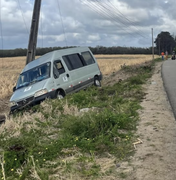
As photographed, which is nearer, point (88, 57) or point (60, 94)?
point (60, 94)

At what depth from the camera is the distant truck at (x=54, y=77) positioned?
10328 mm

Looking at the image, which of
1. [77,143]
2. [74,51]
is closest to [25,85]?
[74,51]

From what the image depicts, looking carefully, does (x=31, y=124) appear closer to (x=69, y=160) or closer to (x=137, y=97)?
(x=69, y=160)

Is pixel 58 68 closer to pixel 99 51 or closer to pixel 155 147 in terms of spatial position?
pixel 155 147

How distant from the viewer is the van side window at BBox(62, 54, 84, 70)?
12.3 m

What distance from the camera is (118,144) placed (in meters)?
5.06

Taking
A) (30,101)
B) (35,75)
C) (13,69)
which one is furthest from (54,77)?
(13,69)

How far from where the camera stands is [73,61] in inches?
504

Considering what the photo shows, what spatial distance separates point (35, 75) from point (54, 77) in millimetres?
892

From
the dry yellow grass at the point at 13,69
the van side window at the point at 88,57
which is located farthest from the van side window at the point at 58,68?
the dry yellow grass at the point at 13,69

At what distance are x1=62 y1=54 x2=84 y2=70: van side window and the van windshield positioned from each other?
1207 millimetres

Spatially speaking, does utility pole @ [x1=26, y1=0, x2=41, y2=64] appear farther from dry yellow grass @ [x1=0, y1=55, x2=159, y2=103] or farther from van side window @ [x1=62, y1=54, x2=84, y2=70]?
van side window @ [x1=62, y1=54, x2=84, y2=70]

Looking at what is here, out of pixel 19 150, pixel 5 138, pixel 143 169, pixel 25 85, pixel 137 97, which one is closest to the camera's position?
pixel 143 169

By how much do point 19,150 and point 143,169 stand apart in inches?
81.4
